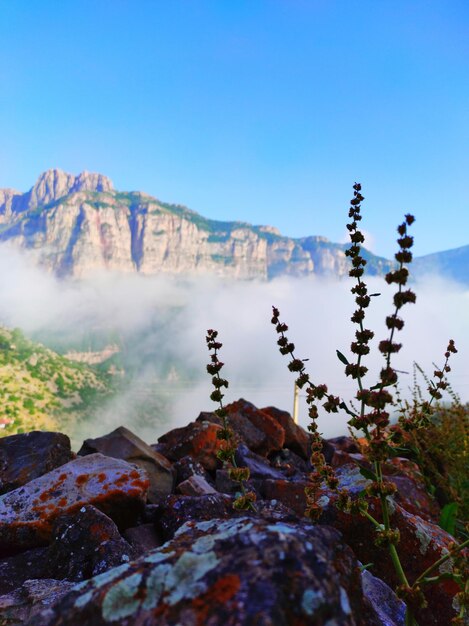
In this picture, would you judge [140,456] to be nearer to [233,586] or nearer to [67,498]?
[67,498]

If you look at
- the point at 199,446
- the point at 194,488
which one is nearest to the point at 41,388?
the point at 199,446

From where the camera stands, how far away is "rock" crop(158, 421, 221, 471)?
8.63 meters

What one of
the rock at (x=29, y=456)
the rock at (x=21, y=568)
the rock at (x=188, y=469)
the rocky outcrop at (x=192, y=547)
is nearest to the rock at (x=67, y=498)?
the rocky outcrop at (x=192, y=547)

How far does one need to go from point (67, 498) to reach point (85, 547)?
1.12 metres

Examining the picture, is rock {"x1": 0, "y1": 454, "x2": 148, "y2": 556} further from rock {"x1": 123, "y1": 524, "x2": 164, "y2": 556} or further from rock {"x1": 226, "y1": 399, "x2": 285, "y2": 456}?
rock {"x1": 226, "y1": 399, "x2": 285, "y2": 456}

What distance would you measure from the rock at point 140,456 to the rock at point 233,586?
5.19 metres

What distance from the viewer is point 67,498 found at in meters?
5.11

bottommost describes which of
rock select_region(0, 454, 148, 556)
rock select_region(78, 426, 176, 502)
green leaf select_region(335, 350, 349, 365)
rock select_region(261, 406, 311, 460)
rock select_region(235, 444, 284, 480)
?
rock select_region(261, 406, 311, 460)

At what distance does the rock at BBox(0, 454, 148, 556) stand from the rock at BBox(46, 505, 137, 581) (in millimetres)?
542

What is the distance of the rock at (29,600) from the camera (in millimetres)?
2875

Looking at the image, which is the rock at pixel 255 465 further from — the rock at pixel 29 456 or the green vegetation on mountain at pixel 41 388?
the green vegetation on mountain at pixel 41 388

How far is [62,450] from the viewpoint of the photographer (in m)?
7.05

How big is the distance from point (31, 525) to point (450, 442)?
5.63 m

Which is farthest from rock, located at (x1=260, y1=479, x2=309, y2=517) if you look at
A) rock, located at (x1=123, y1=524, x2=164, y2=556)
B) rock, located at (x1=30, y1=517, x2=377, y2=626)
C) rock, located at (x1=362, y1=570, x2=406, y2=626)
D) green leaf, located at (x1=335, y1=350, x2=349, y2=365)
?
rock, located at (x1=30, y1=517, x2=377, y2=626)
